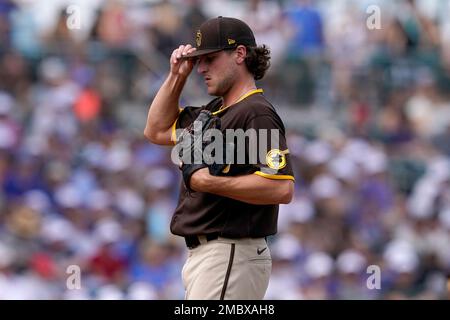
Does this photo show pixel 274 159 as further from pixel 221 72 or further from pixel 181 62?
pixel 181 62

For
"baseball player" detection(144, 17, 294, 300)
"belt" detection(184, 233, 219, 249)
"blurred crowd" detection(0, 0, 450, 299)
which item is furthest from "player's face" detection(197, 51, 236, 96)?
"blurred crowd" detection(0, 0, 450, 299)

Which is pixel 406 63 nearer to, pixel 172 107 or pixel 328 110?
pixel 328 110

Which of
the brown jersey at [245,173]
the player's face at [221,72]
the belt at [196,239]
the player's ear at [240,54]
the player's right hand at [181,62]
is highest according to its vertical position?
the player's right hand at [181,62]

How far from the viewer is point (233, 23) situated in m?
4.59

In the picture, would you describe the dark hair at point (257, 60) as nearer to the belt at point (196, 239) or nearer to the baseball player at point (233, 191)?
the baseball player at point (233, 191)

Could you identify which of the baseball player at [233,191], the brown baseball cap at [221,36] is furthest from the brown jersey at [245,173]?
the brown baseball cap at [221,36]

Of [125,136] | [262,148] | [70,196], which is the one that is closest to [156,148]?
[125,136]

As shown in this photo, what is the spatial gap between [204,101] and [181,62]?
4673 millimetres

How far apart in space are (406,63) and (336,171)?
5.20 ft

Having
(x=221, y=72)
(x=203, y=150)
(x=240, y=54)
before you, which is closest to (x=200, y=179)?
(x=203, y=150)

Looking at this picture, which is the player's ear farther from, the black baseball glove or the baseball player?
the black baseball glove

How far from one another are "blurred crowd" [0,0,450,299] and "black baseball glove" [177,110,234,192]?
3.65 metres

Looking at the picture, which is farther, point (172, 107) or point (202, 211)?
point (172, 107)

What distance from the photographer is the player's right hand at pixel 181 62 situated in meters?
4.76
